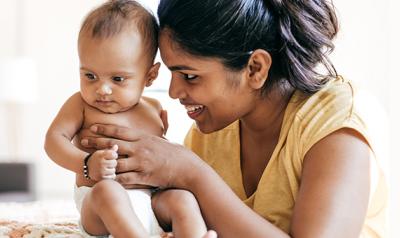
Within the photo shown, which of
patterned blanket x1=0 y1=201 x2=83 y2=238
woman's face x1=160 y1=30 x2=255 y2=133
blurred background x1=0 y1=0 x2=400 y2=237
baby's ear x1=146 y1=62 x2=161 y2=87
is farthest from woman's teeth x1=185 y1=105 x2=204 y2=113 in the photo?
blurred background x1=0 y1=0 x2=400 y2=237

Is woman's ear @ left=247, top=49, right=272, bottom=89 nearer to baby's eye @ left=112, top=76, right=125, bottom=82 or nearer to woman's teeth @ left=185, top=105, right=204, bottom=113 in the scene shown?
woman's teeth @ left=185, top=105, right=204, bottom=113

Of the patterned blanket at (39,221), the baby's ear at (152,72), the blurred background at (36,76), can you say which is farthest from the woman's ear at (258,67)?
the blurred background at (36,76)

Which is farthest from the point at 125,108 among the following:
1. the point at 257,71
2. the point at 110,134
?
the point at 257,71

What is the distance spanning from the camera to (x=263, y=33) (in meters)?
1.52

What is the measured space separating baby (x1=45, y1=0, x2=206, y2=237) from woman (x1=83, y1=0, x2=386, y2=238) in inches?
1.8

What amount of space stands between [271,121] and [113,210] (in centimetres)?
52

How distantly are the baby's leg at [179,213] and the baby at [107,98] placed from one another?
0.01 meters

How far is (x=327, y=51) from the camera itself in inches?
64.3

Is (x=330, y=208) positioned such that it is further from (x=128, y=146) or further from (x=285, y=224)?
(x=128, y=146)

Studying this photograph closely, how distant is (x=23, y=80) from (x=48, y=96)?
21 centimetres

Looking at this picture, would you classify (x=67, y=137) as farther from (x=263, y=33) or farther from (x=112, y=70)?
(x=263, y=33)

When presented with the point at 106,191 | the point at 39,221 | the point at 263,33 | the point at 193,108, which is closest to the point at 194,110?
the point at 193,108

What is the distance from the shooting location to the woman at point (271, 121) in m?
1.38

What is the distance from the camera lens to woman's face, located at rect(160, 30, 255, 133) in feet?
4.94
